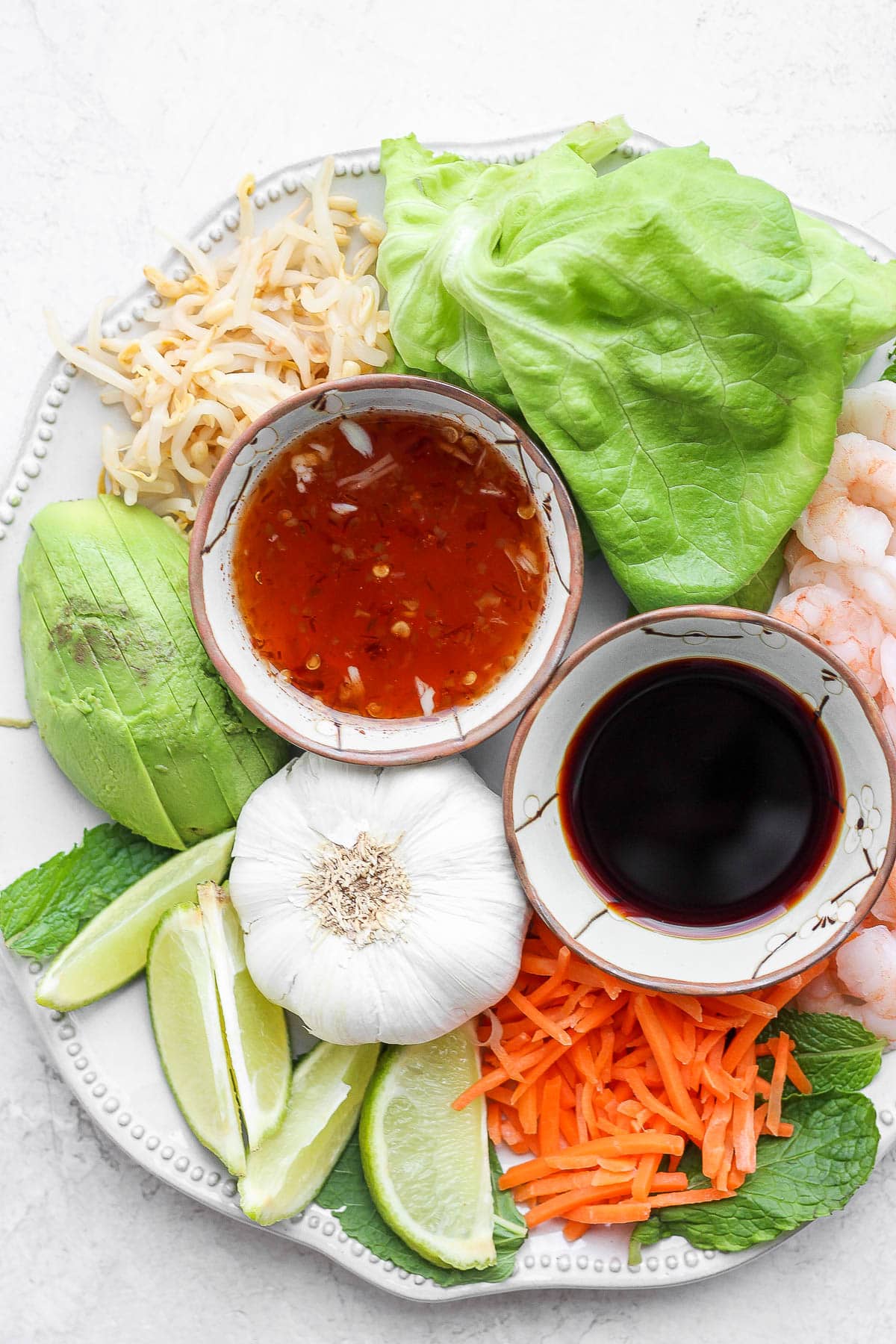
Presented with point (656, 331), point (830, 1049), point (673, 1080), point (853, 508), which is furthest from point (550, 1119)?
point (656, 331)

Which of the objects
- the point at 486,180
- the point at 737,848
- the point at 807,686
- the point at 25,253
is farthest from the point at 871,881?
the point at 25,253

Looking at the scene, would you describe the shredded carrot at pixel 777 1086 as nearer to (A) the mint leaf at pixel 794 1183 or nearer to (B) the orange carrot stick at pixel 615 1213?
(A) the mint leaf at pixel 794 1183

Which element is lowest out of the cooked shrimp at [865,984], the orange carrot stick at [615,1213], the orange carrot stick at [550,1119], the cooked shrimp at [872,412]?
the orange carrot stick at [615,1213]

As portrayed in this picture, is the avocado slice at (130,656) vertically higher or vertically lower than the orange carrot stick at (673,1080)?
higher

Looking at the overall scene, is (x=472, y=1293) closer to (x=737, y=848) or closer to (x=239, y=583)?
(x=737, y=848)

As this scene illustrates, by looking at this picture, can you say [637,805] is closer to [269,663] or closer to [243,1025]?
[269,663]

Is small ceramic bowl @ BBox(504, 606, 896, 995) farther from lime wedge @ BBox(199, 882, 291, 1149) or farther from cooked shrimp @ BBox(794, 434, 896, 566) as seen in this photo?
lime wedge @ BBox(199, 882, 291, 1149)

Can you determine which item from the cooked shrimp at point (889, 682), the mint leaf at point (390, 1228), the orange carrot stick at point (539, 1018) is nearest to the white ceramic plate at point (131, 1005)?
the mint leaf at point (390, 1228)
